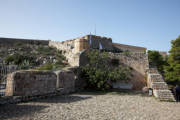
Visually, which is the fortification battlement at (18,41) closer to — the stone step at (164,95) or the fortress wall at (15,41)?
the fortress wall at (15,41)

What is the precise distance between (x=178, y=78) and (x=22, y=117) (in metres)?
12.4

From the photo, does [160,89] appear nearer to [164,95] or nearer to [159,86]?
[159,86]

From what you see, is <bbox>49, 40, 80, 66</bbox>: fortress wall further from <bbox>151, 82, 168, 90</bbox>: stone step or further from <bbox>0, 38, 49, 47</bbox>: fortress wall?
<bbox>151, 82, 168, 90</bbox>: stone step

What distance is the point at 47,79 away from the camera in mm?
8102

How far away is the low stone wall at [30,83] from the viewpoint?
6.37 meters

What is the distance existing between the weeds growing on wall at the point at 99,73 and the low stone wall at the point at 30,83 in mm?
3512

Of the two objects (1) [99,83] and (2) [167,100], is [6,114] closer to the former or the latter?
(1) [99,83]

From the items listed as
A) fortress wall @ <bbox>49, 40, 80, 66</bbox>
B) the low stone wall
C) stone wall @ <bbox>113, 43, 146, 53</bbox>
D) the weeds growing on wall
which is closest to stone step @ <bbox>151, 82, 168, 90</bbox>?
the weeds growing on wall

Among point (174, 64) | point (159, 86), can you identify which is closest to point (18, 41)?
point (174, 64)

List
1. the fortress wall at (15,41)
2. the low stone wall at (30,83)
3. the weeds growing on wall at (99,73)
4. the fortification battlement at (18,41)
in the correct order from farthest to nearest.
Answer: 1. the fortification battlement at (18,41)
2. the fortress wall at (15,41)
3. the weeds growing on wall at (99,73)
4. the low stone wall at (30,83)

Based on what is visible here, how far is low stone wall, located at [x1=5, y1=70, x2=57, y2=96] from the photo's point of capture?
20.9 feet

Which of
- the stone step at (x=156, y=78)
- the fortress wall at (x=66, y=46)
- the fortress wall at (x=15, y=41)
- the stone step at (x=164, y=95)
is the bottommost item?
the stone step at (x=164, y=95)

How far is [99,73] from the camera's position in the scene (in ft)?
36.5

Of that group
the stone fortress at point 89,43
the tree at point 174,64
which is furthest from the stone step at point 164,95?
the stone fortress at point 89,43
